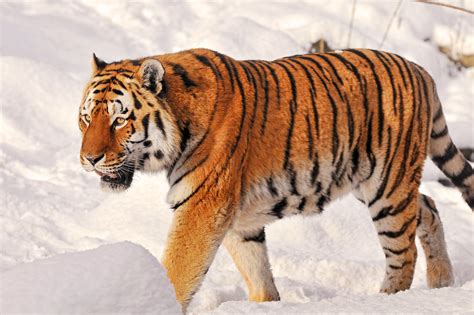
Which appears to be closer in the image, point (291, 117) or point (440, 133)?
point (291, 117)

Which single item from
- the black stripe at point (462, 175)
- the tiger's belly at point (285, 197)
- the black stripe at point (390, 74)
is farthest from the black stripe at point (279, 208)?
the black stripe at point (462, 175)

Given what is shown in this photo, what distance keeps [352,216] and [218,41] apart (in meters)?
2.52

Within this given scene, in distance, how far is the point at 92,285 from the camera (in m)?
1.65

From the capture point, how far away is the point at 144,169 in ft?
9.91

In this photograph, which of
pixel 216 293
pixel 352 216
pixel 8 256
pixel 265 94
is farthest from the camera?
pixel 352 216

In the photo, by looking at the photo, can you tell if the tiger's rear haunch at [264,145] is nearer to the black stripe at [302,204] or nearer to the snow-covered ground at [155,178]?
the black stripe at [302,204]

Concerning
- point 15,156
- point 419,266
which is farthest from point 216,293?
point 15,156

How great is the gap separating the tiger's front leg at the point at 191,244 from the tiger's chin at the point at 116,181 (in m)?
0.23

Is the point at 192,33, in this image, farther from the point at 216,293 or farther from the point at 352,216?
the point at 216,293

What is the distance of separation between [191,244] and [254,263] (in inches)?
27.8

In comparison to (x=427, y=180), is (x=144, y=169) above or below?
above

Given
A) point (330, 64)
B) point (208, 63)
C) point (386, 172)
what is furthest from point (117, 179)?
point (386, 172)

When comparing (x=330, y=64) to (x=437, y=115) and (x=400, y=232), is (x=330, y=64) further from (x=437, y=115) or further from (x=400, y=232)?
(x=400, y=232)

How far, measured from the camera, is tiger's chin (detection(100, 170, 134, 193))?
2971mm
